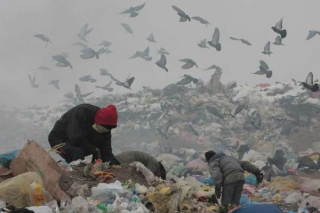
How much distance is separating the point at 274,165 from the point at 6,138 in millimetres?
10043

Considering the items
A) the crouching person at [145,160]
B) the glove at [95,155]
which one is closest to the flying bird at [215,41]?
the crouching person at [145,160]

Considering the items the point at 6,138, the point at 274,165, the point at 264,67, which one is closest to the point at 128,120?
the point at 6,138

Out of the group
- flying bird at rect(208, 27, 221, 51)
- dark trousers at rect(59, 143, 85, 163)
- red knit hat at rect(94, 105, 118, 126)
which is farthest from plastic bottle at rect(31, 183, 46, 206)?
flying bird at rect(208, 27, 221, 51)

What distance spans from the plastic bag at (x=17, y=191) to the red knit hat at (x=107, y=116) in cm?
120

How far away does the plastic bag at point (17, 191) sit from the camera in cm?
349

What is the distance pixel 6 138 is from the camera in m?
16.0

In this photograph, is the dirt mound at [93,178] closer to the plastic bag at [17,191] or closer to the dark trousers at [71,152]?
the dark trousers at [71,152]

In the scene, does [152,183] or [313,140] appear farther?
[313,140]

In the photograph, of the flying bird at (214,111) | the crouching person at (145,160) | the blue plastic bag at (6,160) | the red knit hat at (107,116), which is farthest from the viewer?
the flying bird at (214,111)

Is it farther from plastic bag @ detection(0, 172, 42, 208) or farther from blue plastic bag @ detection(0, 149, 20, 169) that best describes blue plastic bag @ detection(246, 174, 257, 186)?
plastic bag @ detection(0, 172, 42, 208)

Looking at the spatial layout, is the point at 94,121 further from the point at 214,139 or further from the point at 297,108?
the point at 297,108

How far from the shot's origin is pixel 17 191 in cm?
353

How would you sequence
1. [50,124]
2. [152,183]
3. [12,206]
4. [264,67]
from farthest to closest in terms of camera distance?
1. [50,124]
2. [264,67]
3. [152,183]
4. [12,206]

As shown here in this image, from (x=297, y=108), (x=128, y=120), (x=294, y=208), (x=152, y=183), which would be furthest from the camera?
(x=128, y=120)
